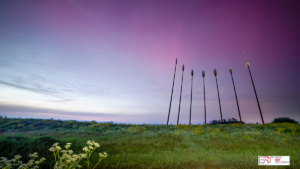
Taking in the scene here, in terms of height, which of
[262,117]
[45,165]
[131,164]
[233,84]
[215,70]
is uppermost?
[215,70]

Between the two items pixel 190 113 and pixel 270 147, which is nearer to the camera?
pixel 270 147

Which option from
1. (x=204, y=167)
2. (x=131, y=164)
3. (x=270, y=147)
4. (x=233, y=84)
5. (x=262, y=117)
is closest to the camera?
(x=204, y=167)

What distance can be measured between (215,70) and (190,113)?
54.0ft

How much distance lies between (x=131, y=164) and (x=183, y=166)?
2718 mm

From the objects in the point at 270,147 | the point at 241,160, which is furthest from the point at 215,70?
the point at 241,160

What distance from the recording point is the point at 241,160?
854cm

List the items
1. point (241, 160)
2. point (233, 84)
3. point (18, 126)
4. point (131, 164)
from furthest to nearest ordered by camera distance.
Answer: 1. point (233, 84)
2. point (18, 126)
3. point (241, 160)
4. point (131, 164)

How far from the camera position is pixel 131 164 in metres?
7.90

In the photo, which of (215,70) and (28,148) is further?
(215,70)

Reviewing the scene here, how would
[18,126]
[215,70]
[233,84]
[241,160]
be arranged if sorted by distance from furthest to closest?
[215,70] → [233,84] → [18,126] → [241,160]

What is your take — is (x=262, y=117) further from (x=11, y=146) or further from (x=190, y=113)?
(x=11, y=146)

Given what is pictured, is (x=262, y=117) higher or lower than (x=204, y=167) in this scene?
higher

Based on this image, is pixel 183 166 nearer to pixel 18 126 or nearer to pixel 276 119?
pixel 18 126

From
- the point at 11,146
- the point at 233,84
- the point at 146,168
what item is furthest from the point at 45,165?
the point at 233,84
